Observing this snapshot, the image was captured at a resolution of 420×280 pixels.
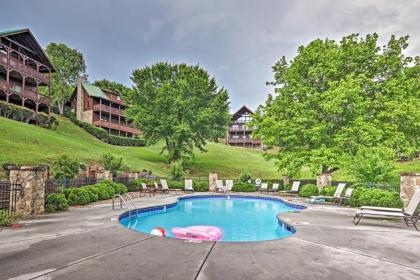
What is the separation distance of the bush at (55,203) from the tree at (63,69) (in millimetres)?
45536

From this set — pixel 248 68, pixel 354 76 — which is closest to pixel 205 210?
pixel 354 76

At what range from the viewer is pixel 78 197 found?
12.4m

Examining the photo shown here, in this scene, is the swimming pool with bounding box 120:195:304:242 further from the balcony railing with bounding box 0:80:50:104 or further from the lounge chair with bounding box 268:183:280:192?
the balcony railing with bounding box 0:80:50:104

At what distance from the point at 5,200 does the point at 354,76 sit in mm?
21498

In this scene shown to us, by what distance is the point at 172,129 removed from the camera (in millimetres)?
31266

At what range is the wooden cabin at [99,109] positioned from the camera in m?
46.4

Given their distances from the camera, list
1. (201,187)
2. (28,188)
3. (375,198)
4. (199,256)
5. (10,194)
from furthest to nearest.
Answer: (201,187) → (375,198) → (28,188) → (10,194) → (199,256)

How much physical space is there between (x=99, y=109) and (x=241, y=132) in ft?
103

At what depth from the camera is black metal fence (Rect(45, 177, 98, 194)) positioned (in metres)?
11.2

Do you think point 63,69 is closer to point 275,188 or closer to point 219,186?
point 219,186

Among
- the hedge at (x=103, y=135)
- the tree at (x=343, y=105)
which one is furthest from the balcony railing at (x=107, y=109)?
the tree at (x=343, y=105)

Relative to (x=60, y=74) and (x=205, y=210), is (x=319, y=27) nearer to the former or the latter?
(x=205, y=210)

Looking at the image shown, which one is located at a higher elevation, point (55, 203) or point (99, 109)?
point (99, 109)

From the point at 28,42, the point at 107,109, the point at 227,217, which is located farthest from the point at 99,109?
the point at 227,217
